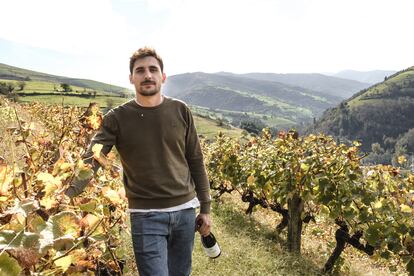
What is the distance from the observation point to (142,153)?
340cm

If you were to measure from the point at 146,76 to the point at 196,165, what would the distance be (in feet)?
3.01

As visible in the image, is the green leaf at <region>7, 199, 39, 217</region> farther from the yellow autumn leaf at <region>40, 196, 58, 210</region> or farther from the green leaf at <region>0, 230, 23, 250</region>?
the yellow autumn leaf at <region>40, 196, 58, 210</region>

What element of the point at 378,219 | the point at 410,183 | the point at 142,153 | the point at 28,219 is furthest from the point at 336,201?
the point at 28,219

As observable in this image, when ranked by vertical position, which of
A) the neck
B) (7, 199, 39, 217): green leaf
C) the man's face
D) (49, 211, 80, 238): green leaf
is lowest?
(49, 211, 80, 238): green leaf

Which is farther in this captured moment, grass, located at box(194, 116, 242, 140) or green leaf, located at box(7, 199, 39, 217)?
grass, located at box(194, 116, 242, 140)

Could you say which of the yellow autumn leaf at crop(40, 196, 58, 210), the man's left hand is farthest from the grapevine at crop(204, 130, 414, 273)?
the yellow autumn leaf at crop(40, 196, 58, 210)

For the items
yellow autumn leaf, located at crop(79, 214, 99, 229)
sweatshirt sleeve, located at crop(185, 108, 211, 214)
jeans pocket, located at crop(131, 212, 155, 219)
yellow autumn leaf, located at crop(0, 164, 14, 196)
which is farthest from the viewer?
sweatshirt sleeve, located at crop(185, 108, 211, 214)

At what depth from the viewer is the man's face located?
341 cm

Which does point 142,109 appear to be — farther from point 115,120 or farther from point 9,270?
point 9,270

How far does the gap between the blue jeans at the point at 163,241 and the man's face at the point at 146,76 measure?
98cm

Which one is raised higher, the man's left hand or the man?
the man

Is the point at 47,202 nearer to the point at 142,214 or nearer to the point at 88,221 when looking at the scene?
the point at 88,221

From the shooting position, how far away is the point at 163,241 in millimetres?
3357

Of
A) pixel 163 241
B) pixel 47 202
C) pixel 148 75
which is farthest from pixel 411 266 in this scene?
pixel 47 202
